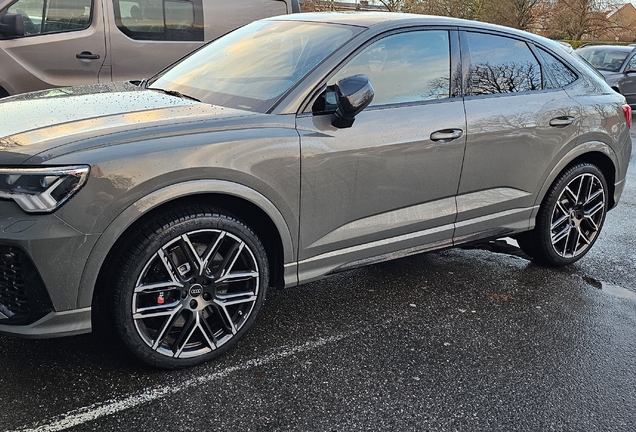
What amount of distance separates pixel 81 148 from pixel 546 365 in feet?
8.05

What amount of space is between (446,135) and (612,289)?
5.63ft

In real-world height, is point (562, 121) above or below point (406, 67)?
below

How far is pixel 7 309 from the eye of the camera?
2535mm

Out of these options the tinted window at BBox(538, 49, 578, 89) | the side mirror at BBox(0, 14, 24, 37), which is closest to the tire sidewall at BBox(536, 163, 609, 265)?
the tinted window at BBox(538, 49, 578, 89)

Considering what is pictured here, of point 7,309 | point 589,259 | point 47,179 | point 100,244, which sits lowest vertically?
point 589,259

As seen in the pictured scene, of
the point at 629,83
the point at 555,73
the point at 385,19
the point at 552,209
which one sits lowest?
the point at 629,83

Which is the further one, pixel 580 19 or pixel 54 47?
pixel 580 19

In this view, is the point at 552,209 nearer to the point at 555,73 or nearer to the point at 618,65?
the point at 555,73

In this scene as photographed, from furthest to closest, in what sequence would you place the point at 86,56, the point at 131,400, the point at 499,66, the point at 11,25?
the point at 86,56, the point at 11,25, the point at 499,66, the point at 131,400

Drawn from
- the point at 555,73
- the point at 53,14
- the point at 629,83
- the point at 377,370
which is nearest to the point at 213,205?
the point at 377,370

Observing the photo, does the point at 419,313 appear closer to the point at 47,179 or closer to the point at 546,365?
the point at 546,365

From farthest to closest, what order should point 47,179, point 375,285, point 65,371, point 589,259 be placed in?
point 589,259, point 375,285, point 65,371, point 47,179

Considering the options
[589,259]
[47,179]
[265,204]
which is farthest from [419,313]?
[47,179]

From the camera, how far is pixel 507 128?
3.74 meters
